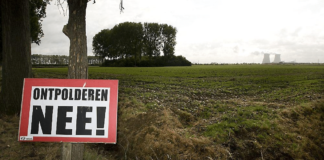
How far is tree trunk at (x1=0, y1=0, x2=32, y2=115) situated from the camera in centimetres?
787

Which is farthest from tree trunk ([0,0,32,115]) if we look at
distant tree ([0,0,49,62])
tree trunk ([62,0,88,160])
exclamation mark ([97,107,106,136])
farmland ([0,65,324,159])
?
distant tree ([0,0,49,62])

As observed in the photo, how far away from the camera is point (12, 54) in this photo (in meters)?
7.95

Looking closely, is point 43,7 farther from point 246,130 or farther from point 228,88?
point 246,130

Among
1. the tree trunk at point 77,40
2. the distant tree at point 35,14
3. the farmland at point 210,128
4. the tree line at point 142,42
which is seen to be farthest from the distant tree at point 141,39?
the tree trunk at point 77,40

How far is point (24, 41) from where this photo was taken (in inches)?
321

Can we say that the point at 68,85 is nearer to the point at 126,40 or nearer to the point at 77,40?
the point at 77,40

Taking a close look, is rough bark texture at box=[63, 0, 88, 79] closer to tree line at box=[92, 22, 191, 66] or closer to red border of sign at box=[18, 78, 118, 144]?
red border of sign at box=[18, 78, 118, 144]

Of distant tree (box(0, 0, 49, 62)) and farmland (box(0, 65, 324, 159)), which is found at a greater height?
distant tree (box(0, 0, 49, 62))

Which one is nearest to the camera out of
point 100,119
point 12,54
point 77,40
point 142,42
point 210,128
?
point 100,119

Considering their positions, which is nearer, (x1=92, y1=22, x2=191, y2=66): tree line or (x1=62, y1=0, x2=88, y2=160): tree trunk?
(x1=62, y1=0, x2=88, y2=160): tree trunk

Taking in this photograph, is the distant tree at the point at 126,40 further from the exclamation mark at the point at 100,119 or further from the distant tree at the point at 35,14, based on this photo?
the exclamation mark at the point at 100,119

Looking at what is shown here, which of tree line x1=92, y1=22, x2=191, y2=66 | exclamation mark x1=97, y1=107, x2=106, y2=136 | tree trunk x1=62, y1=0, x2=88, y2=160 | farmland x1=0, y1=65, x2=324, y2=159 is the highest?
tree line x1=92, y1=22, x2=191, y2=66

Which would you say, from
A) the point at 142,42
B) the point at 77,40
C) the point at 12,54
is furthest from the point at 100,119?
the point at 142,42

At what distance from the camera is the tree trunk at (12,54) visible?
7871mm
